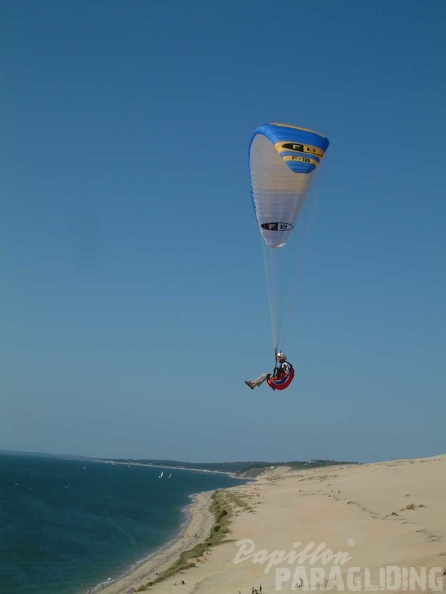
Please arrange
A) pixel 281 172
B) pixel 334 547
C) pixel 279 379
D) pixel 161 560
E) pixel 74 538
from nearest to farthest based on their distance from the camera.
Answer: pixel 279 379
pixel 281 172
pixel 334 547
pixel 161 560
pixel 74 538

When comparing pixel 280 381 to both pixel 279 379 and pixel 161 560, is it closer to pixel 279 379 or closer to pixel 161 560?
pixel 279 379

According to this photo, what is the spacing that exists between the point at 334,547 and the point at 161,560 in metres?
12.2

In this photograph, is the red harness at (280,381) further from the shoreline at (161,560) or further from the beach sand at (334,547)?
the shoreline at (161,560)

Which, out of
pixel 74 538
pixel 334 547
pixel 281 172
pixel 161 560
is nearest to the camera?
pixel 281 172

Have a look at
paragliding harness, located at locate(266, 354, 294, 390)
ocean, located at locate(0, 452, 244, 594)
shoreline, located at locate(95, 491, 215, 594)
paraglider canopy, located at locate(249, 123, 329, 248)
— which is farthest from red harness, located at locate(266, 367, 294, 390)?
ocean, located at locate(0, 452, 244, 594)

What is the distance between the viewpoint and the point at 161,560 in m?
27.0

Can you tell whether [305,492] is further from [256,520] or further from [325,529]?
[325,529]

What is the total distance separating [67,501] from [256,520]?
38.6m

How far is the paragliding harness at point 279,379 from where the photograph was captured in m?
16.1

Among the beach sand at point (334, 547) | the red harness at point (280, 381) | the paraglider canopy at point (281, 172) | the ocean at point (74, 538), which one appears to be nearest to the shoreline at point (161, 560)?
the beach sand at point (334, 547)

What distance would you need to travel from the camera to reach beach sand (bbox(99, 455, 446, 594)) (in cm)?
1355

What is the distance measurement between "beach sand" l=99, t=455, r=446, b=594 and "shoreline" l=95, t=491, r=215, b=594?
0.11 meters

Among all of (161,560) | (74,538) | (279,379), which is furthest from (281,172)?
(74,538)

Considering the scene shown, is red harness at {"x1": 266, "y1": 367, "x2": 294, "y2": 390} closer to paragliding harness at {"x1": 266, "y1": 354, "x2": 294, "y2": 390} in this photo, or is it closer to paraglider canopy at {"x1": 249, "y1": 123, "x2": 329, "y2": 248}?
paragliding harness at {"x1": 266, "y1": 354, "x2": 294, "y2": 390}
